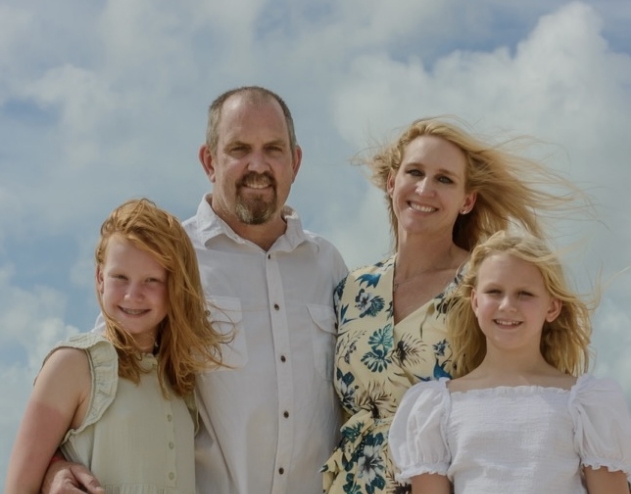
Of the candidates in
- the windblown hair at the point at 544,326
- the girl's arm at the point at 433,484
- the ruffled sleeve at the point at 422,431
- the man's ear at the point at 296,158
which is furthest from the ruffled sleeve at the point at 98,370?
the man's ear at the point at 296,158

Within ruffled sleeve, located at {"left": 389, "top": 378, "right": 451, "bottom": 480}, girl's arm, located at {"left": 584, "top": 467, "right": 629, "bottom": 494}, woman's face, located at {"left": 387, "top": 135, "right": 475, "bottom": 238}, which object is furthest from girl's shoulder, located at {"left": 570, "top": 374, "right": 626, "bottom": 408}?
woman's face, located at {"left": 387, "top": 135, "right": 475, "bottom": 238}

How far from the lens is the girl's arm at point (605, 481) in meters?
4.40

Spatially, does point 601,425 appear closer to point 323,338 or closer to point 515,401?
point 515,401

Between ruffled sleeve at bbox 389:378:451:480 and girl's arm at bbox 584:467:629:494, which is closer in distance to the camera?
girl's arm at bbox 584:467:629:494

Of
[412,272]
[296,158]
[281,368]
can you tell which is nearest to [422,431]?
[281,368]

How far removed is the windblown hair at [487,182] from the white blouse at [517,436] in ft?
4.27

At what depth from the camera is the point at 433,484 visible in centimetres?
459

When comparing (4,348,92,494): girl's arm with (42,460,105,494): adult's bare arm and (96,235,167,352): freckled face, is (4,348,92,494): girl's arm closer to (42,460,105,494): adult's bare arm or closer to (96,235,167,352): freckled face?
(42,460,105,494): adult's bare arm

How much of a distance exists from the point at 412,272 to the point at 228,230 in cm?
98

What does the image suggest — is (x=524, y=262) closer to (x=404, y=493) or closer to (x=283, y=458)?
(x=404, y=493)

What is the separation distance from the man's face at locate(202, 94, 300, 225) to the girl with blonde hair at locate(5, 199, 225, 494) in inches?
26.8

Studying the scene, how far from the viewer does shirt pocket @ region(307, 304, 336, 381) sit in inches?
212

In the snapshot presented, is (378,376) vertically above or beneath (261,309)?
beneath

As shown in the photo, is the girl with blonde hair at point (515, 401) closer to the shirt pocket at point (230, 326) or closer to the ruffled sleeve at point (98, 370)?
the shirt pocket at point (230, 326)
